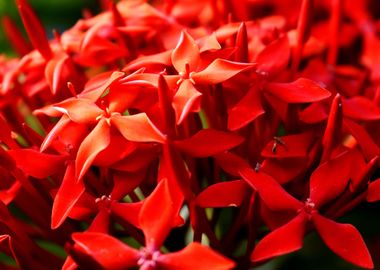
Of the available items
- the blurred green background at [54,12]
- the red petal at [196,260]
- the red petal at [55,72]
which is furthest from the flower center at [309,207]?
the blurred green background at [54,12]

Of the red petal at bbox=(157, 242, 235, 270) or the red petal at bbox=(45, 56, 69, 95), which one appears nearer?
the red petal at bbox=(157, 242, 235, 270)

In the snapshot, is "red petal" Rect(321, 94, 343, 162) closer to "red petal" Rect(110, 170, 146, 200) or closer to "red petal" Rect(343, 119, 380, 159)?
"red petal" Rect(343, 119, 380, 159)

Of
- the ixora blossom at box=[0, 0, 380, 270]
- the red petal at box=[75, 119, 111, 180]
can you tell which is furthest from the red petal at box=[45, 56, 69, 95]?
the red petal at box=[75, 119, 111, 180]

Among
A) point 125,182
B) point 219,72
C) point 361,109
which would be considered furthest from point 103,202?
point 361,109

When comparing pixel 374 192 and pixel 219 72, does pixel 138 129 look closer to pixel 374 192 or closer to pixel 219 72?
pixel 219 72

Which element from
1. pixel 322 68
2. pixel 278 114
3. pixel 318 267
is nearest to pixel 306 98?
pixel 278 114

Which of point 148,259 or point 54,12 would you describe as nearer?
point 148,259
